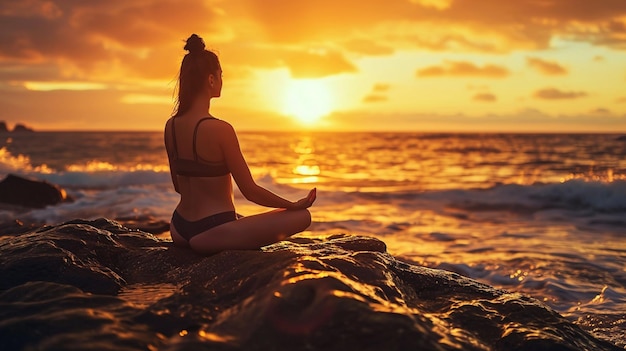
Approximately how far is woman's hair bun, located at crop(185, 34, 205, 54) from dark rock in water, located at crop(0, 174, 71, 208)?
13108 mm

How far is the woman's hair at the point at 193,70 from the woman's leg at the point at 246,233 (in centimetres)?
108

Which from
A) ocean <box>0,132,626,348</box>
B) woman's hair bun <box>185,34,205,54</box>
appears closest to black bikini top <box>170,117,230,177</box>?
woman's hair bun <box>185,34,205,54</box>

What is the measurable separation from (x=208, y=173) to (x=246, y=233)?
1.99ft

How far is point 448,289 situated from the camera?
407 cm

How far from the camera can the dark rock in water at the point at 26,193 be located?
1566cm

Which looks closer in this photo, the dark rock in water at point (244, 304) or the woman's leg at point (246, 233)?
the dark rock in water at point (244, 304)

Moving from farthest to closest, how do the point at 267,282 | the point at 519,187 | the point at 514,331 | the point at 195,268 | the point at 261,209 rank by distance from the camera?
1. the point at 519,187
2. the point at 261,209
3. the point at 195,268
4. the point at 514,331
5. the point at 267,282

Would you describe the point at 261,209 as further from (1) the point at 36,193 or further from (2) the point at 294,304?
(2) the point at 294,304

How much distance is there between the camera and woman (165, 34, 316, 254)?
4.59 meters

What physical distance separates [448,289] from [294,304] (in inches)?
70.0

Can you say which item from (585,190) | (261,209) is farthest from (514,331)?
(585,190)

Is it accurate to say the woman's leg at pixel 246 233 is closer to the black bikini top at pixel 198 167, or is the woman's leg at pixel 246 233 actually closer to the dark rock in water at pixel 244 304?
the dark rock in water at pixel 244 304

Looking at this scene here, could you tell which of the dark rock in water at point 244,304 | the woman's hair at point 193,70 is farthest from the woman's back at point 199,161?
the dark rock in water at point 244,304

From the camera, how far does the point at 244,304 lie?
2.86 m
